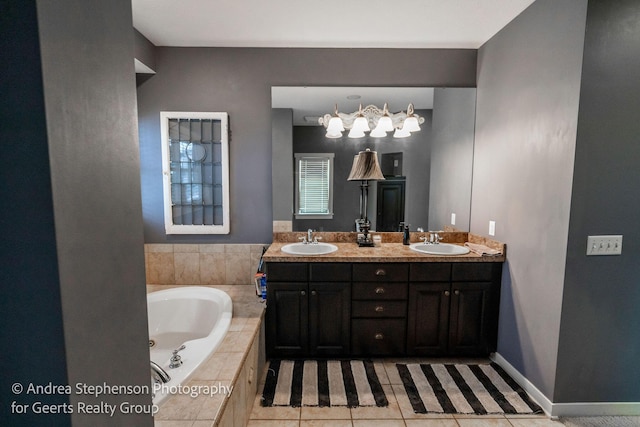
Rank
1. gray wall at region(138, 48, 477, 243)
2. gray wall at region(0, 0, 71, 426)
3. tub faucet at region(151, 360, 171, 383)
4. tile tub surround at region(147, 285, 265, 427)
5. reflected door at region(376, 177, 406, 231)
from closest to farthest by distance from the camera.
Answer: gray wall at region(0, 0, 71, 426)
tile tub surround at region(147, 285, 265, 427)
tub faucet at region(151, 360, 171, 383)
gray wall at region(138, 48, 477, 243)
reflected door at region(376, 177, 406, 231)

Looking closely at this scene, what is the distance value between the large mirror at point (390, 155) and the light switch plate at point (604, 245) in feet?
3.54

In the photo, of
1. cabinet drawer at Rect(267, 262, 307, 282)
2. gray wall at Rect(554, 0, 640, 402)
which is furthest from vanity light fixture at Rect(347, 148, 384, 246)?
gray wall at Rect(554, 0, 640, 402)

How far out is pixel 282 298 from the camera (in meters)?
2.34

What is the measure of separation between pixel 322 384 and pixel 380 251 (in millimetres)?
1111

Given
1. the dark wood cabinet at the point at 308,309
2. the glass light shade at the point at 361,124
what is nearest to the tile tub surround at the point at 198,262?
the dark wood cabinet at the point at 308,309

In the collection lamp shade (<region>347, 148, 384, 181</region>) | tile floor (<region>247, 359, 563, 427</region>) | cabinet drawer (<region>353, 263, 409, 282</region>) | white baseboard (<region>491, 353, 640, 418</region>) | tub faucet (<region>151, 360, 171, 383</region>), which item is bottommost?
tile floor (<region>247, 359, 563, 427</region>)

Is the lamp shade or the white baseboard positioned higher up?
the lamp shade

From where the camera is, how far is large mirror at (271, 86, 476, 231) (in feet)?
8.87

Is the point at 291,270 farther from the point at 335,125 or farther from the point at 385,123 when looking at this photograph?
the point at 385,123

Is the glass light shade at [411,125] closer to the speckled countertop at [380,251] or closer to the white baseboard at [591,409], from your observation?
the speckled countertop at [380,251]

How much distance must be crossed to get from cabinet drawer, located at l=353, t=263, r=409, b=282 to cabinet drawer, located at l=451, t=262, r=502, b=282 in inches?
15.8

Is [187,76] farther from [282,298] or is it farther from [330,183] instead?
[282,298]

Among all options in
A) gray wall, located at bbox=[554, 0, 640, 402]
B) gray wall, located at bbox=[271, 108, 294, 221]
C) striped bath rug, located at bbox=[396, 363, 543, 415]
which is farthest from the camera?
gray wall, located at bbox=[271, 108, 294, 221]

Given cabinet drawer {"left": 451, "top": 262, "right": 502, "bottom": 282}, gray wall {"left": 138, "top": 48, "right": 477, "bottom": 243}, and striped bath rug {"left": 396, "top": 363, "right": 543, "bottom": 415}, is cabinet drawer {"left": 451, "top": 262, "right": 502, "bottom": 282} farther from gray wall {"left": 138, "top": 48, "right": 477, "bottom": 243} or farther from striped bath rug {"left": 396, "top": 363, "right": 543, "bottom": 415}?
gray wall {"left": 138, "top": 48, "right": 477, "bottom": 243}
